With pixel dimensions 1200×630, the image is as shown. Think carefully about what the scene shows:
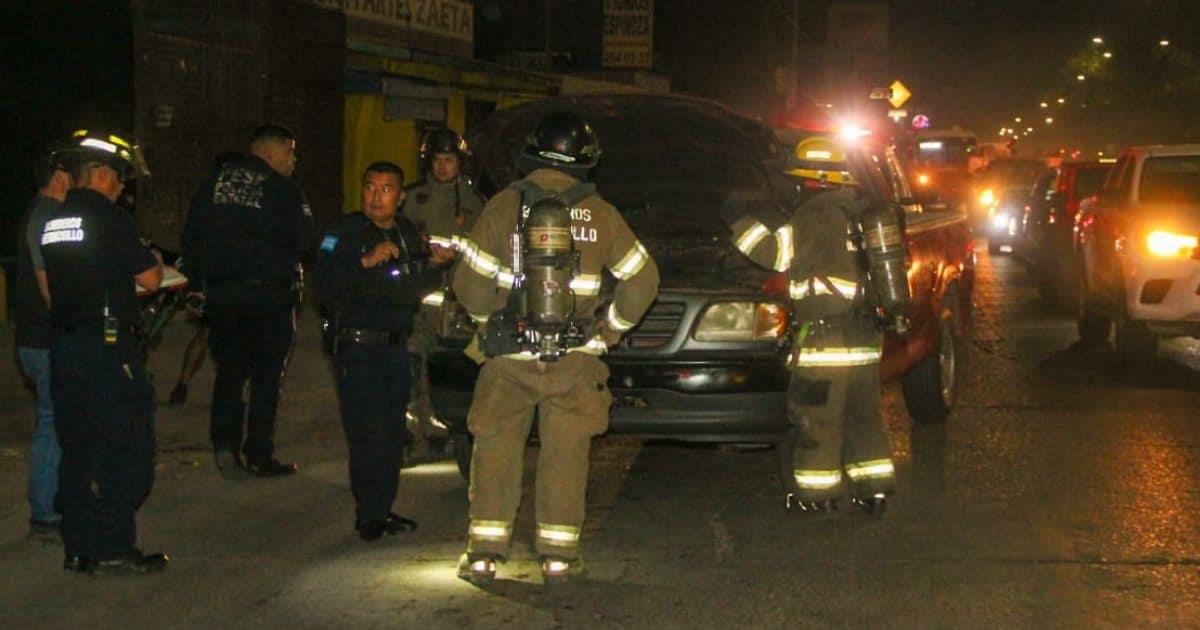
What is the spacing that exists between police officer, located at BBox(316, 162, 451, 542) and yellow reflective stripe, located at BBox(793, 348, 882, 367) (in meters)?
1.77

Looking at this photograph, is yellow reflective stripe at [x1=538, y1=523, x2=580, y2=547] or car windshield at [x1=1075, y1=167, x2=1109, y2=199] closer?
yellow reflective stripe at [x1=538, y1=523, x2=580, y2=547]

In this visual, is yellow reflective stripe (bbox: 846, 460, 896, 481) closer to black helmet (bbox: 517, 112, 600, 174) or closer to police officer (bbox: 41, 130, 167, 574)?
black helmet (bbox: 517, 112, 600, 174)

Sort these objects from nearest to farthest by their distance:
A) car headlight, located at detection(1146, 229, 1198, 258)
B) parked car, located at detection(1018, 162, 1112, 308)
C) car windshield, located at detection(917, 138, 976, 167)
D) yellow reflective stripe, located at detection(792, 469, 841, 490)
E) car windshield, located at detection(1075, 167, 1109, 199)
→ yellow reflective stripe, located at detection(792, 469, 841, 490) < car headlight, located at detection(1146, 229, 1198, 258) < parked car, located at detection(1018, 162, 1112, 308) < car windshield, located at detection(1075, 167, 1109, 199) < car windshield, located at detection(917, 138, 976, 167)

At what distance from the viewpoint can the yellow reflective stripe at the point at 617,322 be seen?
6.52 meters

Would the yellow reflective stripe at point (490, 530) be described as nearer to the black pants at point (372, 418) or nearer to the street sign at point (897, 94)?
the black pants at point (372, 418)

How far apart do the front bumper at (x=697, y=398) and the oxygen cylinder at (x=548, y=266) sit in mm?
1424

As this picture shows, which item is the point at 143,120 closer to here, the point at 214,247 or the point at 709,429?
the point at 214,247

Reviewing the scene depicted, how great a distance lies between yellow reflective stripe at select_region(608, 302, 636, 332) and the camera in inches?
257

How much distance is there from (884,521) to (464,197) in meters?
2.88

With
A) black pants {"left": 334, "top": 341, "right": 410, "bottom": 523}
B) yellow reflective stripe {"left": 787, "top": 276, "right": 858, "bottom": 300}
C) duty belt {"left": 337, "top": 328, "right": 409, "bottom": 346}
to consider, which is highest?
yellow reflective stripe {"left": 787, "top": 276, "right": 858, "bottom": 300}

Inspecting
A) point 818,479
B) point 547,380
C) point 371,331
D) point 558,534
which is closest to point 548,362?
→ point 547,380

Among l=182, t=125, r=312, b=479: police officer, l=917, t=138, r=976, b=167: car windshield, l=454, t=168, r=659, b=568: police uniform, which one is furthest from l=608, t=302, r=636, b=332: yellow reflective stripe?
l=917, t=138, r=976, b=167: car windshield

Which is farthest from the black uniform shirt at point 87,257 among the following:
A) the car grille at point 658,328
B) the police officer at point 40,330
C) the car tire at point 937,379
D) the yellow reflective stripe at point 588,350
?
the car tire at point 937,379

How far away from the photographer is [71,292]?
6.59 meters
